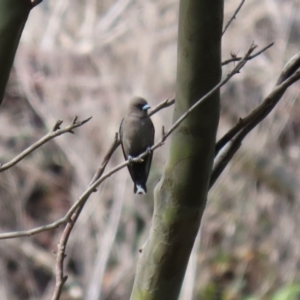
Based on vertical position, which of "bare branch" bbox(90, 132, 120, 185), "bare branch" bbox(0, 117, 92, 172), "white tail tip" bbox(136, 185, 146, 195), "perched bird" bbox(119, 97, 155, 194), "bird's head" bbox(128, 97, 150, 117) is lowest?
"bare branch" bbox(0, 117, 92, 172)

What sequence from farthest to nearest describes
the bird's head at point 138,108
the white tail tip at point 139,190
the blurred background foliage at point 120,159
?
the blurred background foliage at point 120,159, the bird's head at point 138,108, the white tail tip at point 139,190

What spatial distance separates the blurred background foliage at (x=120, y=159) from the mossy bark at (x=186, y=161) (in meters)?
4.12

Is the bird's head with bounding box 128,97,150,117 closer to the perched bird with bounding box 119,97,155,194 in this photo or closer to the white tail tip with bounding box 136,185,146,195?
the perched bird with bounding box 119,97,155,194

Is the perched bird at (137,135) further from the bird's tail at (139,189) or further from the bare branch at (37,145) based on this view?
the bare branch at (37,145)

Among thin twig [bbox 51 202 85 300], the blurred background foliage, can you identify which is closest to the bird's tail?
thin twig [bbox 51 202 85 300]

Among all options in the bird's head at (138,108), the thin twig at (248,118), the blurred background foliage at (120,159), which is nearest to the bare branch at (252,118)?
the thin twig at (248,118)

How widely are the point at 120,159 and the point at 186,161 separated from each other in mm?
4327

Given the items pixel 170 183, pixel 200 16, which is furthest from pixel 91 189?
pixel 200 16

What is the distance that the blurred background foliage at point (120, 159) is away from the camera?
572 centimetres

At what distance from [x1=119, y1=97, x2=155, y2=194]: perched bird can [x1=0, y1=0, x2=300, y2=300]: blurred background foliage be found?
3.03 meters

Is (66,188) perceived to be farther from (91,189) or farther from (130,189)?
(91,189)

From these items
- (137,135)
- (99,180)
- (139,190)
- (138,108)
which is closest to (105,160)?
(99,180)

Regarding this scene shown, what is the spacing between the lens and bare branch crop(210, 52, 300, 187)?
1.37 metres

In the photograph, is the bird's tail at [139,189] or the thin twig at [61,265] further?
the bird's tail at [139,189]
